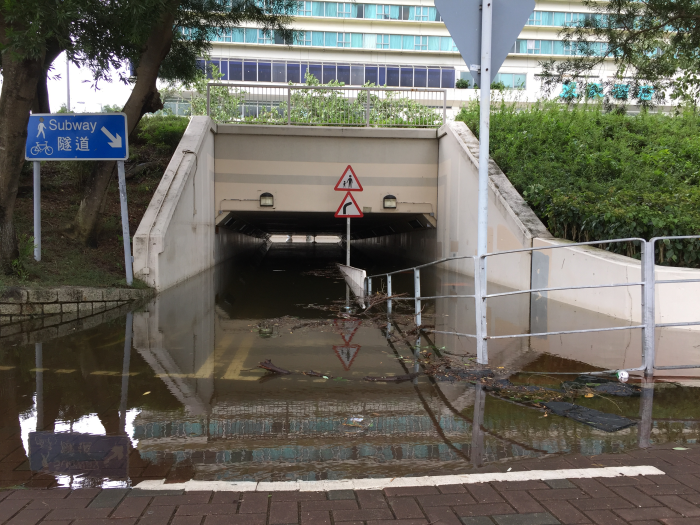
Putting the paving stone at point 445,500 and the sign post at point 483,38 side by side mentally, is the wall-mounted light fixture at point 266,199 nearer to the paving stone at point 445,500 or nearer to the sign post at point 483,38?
the sign post at point 483,38

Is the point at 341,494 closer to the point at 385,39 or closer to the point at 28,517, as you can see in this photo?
the point at 28,517

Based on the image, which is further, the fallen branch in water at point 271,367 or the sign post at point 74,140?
the sign post at point 74,140

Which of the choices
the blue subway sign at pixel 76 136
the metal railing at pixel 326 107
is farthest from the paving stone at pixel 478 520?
the metal railing at pixel 326 107

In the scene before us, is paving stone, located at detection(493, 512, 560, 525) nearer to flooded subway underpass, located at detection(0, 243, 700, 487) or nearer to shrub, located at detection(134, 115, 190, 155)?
flooded subway underpass, located at detection(0, 243, 700, 487)

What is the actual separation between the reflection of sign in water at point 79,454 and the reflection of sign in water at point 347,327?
12.5 ft

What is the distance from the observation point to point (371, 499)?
2.96m

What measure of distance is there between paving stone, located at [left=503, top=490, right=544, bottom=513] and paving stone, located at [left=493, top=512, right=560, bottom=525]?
0.15 ft

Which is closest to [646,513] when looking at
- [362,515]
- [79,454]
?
[362,515]

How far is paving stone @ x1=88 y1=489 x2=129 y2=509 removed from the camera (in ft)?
9.49

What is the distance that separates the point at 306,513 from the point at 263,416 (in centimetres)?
168

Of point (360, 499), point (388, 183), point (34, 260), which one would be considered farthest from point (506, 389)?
point (388, 183)

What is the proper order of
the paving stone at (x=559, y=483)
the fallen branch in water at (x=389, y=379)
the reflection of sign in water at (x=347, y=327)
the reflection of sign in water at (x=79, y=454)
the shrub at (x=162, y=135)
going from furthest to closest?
the shrub at (x=162, y=135), the reflection of sign in water at (x=347, y=327), the fallen branch in water at (x=389, y=379), the reflection of sign in water at (x=79, y=454), the paving stone at (x=559, y=483)

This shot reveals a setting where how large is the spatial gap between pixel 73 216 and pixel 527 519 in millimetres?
13116

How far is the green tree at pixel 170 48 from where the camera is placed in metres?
12.2
